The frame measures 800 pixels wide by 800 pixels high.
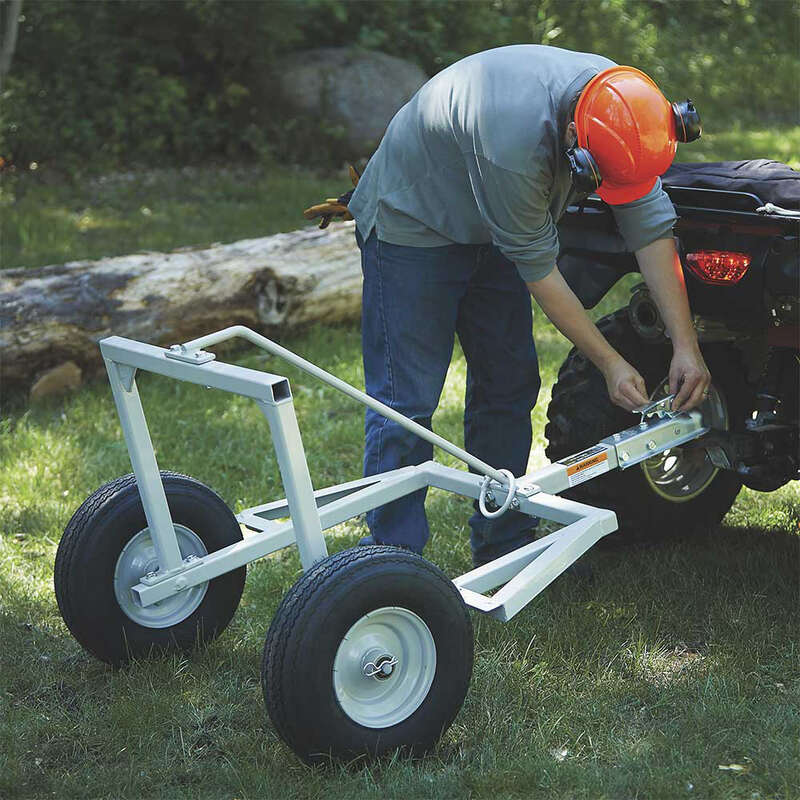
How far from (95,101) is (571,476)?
8.32 meters

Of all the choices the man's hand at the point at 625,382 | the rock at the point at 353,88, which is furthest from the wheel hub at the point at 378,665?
the rock at the point at 353,88

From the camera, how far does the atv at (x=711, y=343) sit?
324 centimetres

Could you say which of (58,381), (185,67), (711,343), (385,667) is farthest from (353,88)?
(385,667)

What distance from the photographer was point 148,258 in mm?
6219

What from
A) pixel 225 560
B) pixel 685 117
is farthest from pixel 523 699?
pixel 685 117

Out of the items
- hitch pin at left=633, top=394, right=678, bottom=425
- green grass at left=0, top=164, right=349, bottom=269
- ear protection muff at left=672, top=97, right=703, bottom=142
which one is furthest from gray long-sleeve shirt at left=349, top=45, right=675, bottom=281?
green grass at left=0, top=164, right=349, bottom=269

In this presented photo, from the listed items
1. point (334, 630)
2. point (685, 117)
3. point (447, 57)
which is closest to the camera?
point (334, 630)

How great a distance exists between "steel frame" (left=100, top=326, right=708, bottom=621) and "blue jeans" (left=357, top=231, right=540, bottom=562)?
0.18 m

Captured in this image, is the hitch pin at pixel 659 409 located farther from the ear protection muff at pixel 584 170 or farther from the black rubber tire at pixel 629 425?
the ear protection muff at pixel 584 170

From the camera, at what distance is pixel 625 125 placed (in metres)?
2.86

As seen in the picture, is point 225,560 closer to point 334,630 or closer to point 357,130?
point 334,630

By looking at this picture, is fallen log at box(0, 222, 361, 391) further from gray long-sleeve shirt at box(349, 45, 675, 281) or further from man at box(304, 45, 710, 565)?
gray long-sleeve shirt at box(349, 45, 675, 281)

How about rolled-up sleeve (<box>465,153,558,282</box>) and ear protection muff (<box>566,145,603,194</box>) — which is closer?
ear protection muff (<box>566,145,603,194</box>)

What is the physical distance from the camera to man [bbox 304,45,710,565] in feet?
9.70
